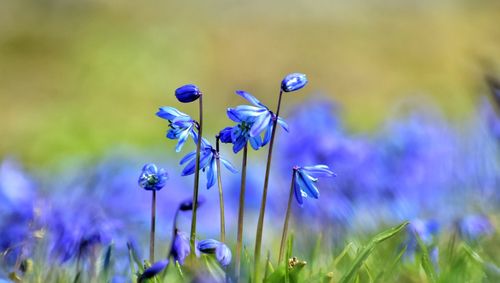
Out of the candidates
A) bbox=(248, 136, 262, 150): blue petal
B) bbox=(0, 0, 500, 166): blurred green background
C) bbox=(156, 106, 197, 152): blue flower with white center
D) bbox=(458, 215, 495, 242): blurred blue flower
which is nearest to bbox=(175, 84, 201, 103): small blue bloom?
bbox=(156, 106, 197, 152): blue flower with white center

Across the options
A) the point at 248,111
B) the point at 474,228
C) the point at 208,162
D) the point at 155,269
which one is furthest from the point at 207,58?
the point at 155,269

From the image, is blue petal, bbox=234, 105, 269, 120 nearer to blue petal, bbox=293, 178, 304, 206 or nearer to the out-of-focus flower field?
the out-of-focus flower field

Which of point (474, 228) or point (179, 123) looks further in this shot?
point (474, 228)

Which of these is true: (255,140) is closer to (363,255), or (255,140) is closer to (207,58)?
(363,255)

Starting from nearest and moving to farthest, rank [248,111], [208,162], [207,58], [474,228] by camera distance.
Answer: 1. [248,111]
2. [208,162]
3. [474,228]
4. [207,58]

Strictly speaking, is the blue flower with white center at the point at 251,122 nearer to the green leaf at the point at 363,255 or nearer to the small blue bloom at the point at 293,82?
the small blue bloom at the point at 293,82

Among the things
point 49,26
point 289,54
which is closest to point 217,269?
point 289,54
